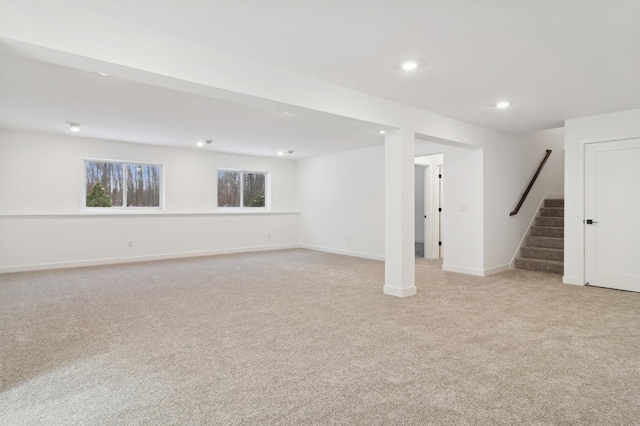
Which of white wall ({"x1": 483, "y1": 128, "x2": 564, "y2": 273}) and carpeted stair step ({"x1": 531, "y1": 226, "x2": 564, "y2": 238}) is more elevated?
white wall ({"x1": 483, "y1": 128, "x2": 564, "y2": 273})

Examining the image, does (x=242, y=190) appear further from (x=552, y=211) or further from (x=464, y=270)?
(x=552, y=211)

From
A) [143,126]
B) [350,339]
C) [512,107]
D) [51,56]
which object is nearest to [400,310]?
[350,339]

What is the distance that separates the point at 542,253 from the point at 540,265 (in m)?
0.28

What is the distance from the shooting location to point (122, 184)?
754cm

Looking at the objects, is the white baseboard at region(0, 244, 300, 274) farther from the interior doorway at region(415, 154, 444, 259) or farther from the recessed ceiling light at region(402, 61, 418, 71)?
the recessed ceiling light at region(402, 61, 418, 71)

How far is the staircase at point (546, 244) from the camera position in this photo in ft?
20.1

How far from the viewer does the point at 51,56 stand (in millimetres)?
2326

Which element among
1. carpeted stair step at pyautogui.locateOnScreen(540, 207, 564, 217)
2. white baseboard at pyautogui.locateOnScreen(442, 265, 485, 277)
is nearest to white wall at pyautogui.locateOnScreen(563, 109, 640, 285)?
white baseboard at pyautogui.locateOnScreen(442, 265, 485, 277)

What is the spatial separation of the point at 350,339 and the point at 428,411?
3.66 feet

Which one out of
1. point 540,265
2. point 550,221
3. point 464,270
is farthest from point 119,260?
point 550,221

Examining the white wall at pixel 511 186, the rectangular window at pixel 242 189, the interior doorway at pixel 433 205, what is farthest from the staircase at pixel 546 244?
the rectangular window at pixel 242 189

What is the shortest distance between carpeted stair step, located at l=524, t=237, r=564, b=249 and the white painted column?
349cm

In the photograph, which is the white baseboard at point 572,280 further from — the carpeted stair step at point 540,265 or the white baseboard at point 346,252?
the white baseboard at point 346,252

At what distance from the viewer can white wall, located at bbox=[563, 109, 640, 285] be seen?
4.96 metres
